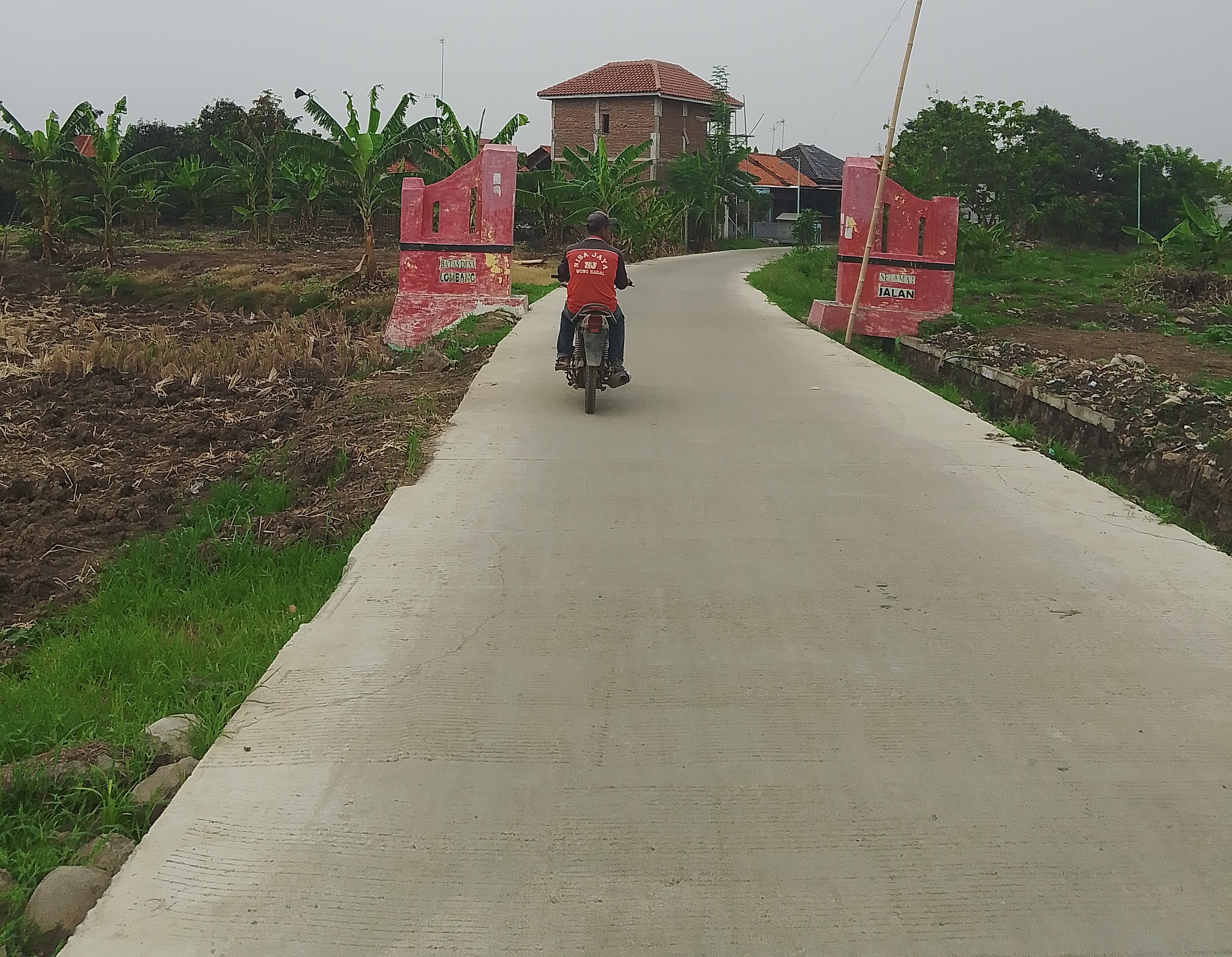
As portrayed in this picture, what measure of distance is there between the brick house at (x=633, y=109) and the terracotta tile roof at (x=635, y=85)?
0.13 feet

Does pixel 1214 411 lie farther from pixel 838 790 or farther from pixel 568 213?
pixel 568 213

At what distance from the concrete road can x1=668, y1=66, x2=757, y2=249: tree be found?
125 ft

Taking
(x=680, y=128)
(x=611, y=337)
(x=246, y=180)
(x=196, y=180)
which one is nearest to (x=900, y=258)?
(x=611, y=337)

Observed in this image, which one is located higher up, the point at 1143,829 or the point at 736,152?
the point at 736,152

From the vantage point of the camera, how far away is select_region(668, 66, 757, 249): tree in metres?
42.7

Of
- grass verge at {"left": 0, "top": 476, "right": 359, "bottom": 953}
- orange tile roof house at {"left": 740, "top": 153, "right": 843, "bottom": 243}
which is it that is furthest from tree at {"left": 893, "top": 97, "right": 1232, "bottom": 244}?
grass verge at {"left": 0, "top": 476, "right": 359, "bottom": 953}

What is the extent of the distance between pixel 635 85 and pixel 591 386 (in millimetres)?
46789

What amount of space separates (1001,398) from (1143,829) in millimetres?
8044

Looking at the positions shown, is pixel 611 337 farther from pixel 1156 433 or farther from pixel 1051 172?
pixel 1051 172

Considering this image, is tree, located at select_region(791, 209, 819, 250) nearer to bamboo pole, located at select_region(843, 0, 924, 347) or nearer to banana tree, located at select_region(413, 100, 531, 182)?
→ banana tree, located at select_region(413, 100, 531, 182)

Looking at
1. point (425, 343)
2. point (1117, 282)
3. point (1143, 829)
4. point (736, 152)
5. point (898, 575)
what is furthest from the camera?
point (736, 152)

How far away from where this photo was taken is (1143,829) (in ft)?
10.0

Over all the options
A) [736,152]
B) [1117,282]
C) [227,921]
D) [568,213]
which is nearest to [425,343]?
[227,921]

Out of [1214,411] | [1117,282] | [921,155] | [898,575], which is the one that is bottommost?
[898,575]
